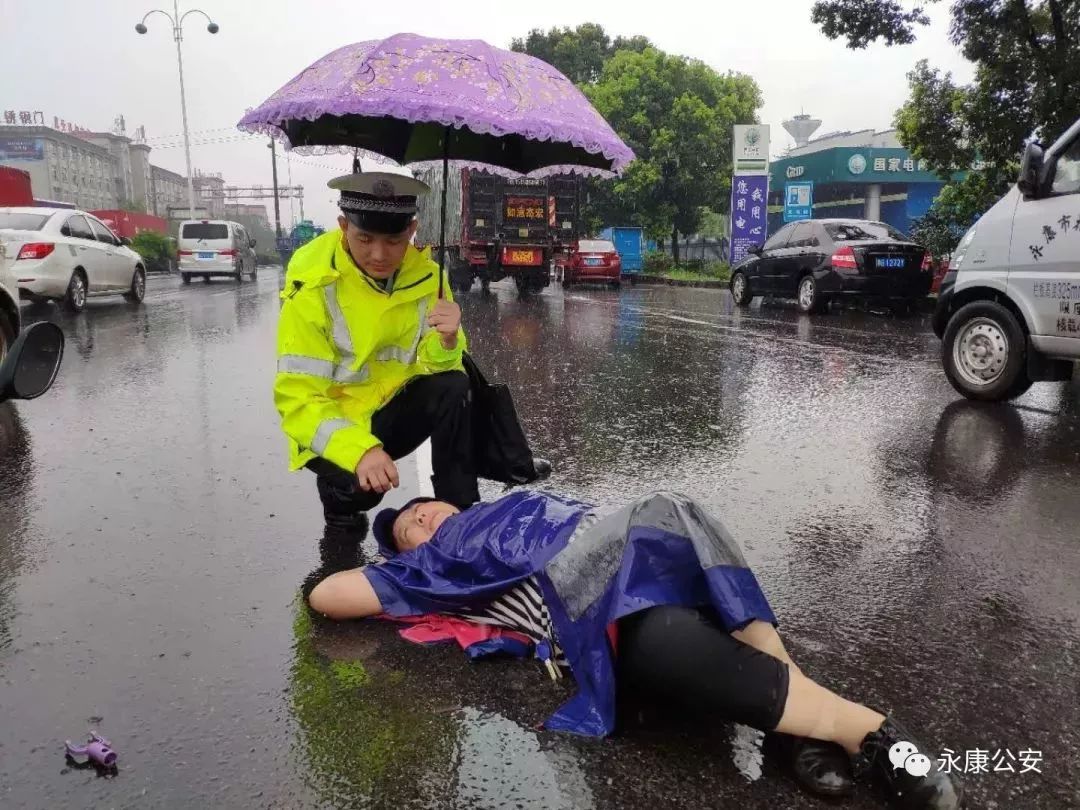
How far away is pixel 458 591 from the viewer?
258 cm

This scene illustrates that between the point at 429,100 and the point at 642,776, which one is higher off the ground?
the point at 429,100

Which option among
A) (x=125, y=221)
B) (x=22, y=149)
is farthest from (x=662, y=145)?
(x=22, y=149)

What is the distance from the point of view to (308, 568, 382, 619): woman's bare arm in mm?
2803

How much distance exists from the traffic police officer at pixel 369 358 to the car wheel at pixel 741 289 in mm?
14075

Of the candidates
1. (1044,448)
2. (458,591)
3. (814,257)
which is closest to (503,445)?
(458,591)

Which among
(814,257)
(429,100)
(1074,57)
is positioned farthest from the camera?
(814,257)

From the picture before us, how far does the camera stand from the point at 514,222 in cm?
2056

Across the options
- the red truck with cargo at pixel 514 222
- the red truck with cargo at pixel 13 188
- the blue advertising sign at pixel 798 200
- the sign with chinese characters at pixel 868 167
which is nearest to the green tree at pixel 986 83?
the red truck with cargo at pixel 514 222

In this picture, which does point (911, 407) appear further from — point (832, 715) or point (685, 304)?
point (685, 304)

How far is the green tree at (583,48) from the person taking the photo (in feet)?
137

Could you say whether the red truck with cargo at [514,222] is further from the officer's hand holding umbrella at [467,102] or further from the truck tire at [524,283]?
the officer's hand holding umbrella at [467,102]

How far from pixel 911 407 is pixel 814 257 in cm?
863

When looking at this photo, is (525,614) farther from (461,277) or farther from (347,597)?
(461,277)

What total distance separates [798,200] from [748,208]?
3.23m
